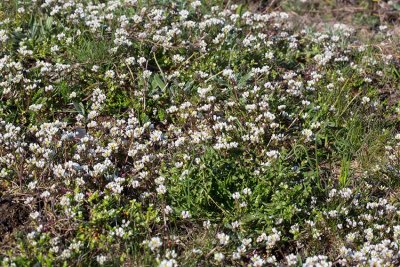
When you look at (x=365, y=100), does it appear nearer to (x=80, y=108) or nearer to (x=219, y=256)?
(x=219, y=256)

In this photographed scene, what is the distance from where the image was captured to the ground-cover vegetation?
4.61m

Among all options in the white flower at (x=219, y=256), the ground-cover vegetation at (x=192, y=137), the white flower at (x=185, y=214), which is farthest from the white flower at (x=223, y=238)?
the white flower at (x=185, y=214)

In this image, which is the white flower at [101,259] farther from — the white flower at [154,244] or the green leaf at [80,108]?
the green leaf at [80,108]

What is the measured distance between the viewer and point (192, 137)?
543cm

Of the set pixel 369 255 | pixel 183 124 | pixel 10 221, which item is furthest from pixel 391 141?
pixel 10 221

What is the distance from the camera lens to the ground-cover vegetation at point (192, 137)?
4.61m

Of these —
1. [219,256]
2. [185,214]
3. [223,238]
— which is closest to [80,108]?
[185,214]

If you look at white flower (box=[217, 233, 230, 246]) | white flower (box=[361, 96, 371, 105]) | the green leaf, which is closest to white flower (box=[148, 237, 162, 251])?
white flower (box=[217, 233, 230, 246])

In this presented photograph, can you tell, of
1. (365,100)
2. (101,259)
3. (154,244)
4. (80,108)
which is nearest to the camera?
(101,259)

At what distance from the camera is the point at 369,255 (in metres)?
4.59

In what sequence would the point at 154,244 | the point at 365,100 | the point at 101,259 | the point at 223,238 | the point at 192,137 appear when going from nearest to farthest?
the point at 101,259 < the point at 154,244 < the point at 223,238 < the point at 192,137 < the point at 365,100

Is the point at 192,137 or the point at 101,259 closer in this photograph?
the point at 101,259

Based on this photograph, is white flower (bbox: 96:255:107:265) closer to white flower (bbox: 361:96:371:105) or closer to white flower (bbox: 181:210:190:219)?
white flower (bbox: 181:210:190:219)

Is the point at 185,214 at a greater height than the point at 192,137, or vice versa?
the point at 192,137
